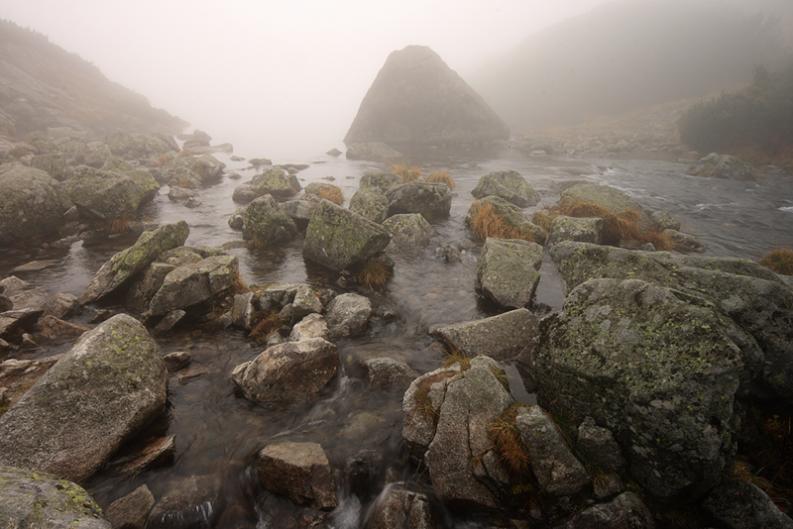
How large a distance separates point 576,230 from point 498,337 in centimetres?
892

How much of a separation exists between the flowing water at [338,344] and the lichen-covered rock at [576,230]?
2.28 m

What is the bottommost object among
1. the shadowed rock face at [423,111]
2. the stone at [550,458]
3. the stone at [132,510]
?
the stone at [132,510]

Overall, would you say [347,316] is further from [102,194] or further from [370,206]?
[102,194]

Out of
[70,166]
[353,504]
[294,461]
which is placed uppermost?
[70,166]

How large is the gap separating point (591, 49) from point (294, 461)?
425ft

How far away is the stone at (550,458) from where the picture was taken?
572 centimetres

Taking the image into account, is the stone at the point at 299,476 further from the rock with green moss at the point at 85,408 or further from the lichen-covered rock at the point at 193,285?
the lichen-covered rock at the point at 193,285

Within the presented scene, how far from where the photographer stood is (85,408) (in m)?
6.61

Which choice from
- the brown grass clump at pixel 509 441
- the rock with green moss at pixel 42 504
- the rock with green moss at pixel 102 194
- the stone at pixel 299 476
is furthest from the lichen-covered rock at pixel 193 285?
the rock with green moss at pixel 102 194

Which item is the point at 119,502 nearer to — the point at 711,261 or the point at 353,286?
the point at 353,286

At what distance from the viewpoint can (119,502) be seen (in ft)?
19.7

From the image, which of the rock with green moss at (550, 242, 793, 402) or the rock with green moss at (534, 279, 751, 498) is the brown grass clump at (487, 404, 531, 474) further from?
the rock with green moss at (550, 242, 793, 402)

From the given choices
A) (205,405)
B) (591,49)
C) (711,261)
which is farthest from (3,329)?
(591,49)

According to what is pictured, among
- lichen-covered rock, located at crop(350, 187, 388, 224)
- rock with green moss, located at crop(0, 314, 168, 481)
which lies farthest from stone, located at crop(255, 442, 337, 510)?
lichen-covered rock, located at crop(350, 187, 388, 224)
